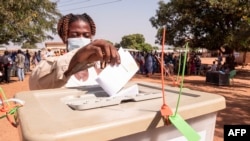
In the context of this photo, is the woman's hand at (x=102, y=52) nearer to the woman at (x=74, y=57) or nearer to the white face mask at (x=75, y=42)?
the woman at (x=74, y=57)

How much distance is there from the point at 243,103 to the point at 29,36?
9502 mm

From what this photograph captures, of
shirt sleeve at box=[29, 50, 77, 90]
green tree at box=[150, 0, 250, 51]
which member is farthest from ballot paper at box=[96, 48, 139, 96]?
green tree at box=[150, 0, 250, 51]

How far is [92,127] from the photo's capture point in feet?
2.19

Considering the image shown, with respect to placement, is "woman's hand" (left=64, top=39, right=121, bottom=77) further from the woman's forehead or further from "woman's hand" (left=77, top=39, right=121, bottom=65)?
the woman's forehead

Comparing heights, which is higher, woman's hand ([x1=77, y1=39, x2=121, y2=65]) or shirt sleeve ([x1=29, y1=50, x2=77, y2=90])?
woman's hand ([x1=77, y1=39, x2=121, y2=65])

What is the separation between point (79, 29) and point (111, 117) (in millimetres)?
1127

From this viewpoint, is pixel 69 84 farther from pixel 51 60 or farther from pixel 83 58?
pixel 83 58

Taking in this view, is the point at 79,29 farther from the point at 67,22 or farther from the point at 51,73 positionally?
the point at 51,73

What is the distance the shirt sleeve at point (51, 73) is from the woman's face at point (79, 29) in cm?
29

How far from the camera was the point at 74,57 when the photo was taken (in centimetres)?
130

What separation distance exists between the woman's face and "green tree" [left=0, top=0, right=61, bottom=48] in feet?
29.2

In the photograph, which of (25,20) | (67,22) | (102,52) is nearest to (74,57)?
(102,52)

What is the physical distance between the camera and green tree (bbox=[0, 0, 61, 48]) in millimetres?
10125

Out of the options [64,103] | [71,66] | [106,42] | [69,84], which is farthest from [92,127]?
[69,84]
